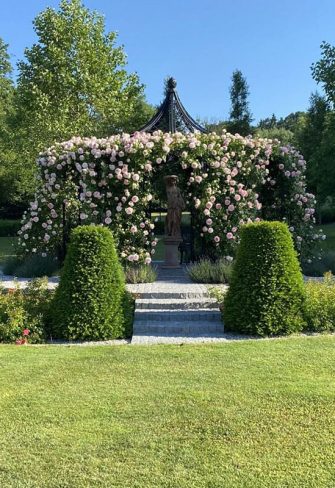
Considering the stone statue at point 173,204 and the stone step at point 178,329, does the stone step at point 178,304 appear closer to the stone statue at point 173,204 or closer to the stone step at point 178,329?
the stone step at point 178,329

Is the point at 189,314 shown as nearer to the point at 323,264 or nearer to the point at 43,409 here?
the point at 43,409

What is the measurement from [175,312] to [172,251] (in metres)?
4.54

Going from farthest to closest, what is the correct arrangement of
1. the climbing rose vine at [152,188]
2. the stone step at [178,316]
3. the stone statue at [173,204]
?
the stone statue at [173,204]
the climbing rose vine at [152,188]
the stone step at [178,316]

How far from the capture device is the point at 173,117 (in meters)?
14.2

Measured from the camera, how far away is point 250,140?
11664mm

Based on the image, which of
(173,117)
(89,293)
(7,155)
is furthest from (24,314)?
(7,155)

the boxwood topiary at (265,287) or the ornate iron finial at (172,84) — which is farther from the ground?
the ornate iron finial at (172,84)

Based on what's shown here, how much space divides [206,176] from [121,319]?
5220 millimetres

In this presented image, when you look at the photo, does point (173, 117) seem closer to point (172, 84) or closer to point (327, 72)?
point (172, 84)

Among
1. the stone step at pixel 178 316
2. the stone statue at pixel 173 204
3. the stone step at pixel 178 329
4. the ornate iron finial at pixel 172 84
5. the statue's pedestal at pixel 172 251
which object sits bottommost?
the stone step at pixel 178 329

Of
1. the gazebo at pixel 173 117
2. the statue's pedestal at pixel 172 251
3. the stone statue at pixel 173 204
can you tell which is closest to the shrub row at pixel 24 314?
the statue's pedestal at pixel 172 251

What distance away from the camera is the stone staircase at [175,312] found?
706 centimetres

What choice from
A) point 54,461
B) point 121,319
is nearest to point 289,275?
point 121,319

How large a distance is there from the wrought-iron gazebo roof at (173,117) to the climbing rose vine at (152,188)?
2265 mm
